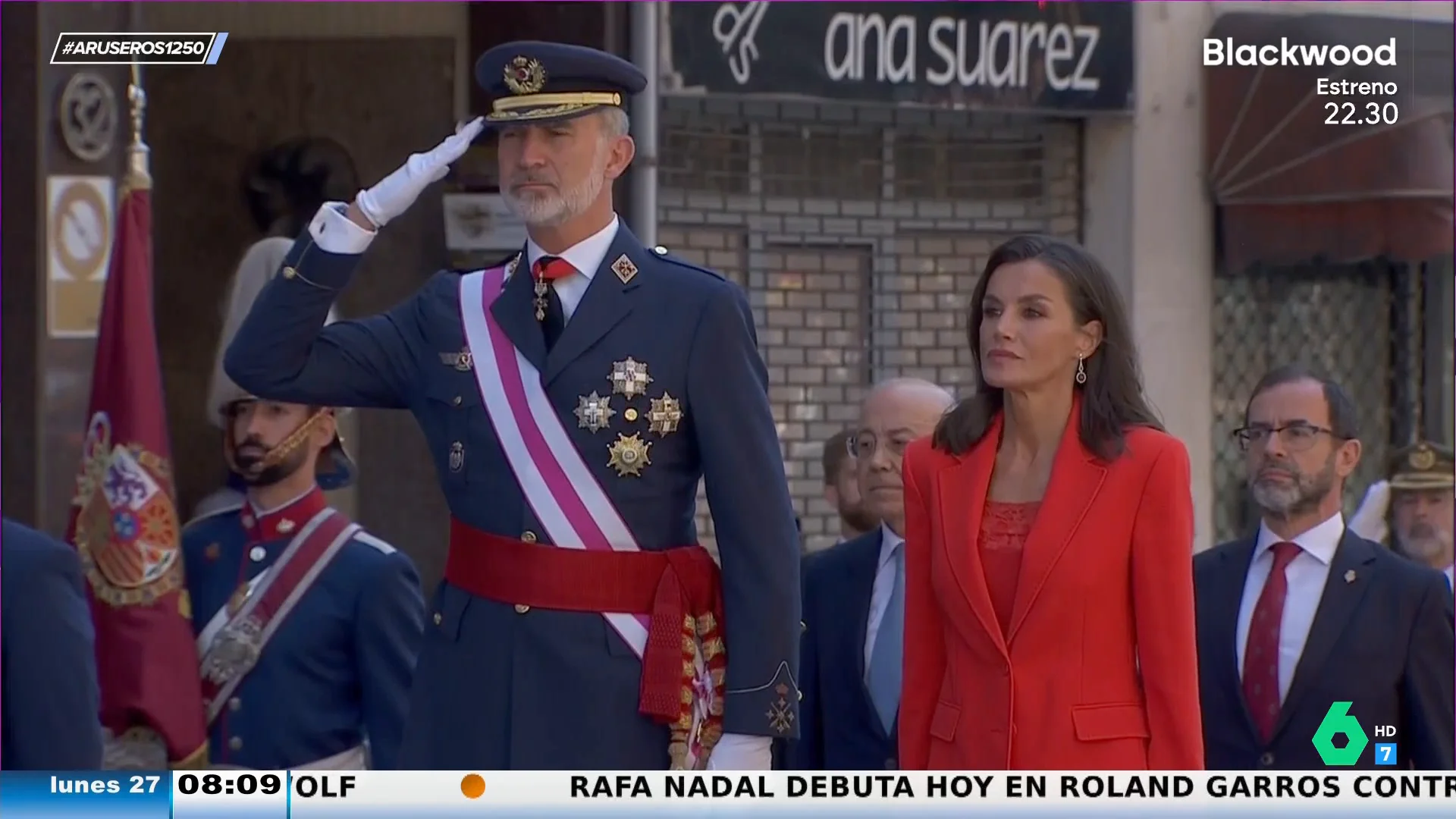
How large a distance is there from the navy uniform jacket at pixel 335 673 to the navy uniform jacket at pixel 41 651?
1.41 m

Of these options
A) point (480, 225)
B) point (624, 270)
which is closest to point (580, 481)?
point (624, 270)

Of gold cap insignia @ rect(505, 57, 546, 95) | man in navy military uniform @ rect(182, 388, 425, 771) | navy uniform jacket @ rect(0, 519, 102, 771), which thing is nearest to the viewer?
navy uniform jacket @ rect(0, 519, 102, 771)

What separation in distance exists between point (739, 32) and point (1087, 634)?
4.67 m

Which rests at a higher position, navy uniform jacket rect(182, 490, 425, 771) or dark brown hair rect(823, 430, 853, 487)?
dark brown hair rect(823, 430, 853, 487)

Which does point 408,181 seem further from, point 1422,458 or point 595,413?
point 1422,458

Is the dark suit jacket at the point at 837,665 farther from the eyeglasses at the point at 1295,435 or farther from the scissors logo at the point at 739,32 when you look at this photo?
the scissors logo at the point at 739,32

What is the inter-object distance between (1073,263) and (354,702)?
1.97 meters

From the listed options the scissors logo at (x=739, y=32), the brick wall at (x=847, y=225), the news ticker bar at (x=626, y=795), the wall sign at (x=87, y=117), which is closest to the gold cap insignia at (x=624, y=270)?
the news ticker bar at (x=626, y=795)

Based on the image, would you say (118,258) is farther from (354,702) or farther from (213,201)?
(213,201)

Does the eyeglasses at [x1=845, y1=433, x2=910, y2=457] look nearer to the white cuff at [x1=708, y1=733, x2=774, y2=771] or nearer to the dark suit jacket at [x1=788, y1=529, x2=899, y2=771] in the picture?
the dark suit jacket at [x1=788, y1=529, x2=899, y2=771]

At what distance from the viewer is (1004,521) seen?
13.1 ft

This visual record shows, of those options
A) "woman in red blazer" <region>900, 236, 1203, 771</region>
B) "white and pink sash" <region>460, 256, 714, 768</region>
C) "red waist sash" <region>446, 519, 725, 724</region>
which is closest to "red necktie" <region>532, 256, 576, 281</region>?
"white and pink sash" <region>460, 256, 714, 768</region>

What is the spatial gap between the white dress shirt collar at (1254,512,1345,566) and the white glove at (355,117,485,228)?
7.34 ft

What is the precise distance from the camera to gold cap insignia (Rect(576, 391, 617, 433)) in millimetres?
4035
